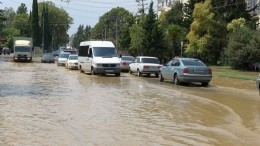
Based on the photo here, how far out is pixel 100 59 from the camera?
1260 inches

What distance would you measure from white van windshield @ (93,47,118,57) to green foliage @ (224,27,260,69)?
51.3 ft

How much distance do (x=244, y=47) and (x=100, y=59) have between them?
1744 cm

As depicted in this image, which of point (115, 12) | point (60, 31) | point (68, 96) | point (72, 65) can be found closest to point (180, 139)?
point (68, 96)

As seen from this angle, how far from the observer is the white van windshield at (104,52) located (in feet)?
107

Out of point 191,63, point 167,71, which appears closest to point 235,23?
point 167,71

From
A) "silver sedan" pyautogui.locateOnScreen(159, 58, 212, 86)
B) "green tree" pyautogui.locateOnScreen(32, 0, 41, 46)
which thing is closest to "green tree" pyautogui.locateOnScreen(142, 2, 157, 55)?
Answer: "silver sedan" pyautogui.locateOnScreen(159, 58, 212, 86)

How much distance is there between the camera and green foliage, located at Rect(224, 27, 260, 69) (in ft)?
140

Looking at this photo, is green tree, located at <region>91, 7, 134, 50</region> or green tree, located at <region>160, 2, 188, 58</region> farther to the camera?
green tree, located at <region>91, 7, 134, 50</region>

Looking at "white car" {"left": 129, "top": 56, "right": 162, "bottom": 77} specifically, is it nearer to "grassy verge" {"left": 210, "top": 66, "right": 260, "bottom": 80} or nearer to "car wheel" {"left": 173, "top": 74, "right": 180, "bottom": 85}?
"grassy verge" {"left": 210, "top": 66, "right": 260, "bottom": 80}

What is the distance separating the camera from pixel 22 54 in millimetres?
61312

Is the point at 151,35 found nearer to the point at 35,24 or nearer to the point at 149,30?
the point at 149,30

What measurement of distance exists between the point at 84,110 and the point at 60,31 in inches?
5516

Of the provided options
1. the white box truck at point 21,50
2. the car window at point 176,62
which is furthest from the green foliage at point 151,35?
the car window at point 176,62

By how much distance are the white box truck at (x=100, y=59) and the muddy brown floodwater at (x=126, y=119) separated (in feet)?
41.3
